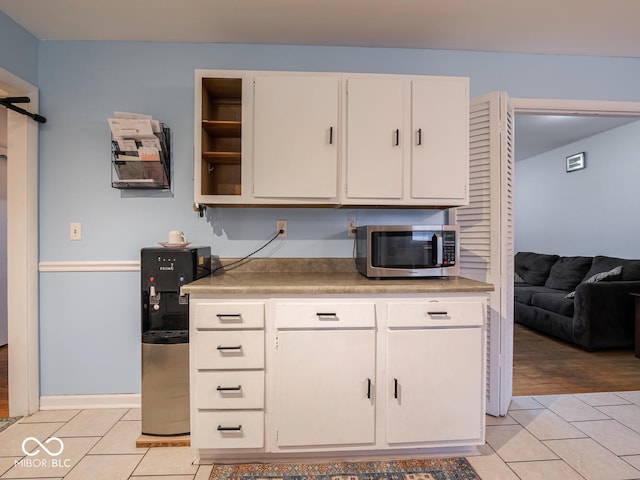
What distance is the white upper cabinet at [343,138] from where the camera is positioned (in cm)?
188

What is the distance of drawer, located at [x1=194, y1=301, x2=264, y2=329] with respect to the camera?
63.0 inches

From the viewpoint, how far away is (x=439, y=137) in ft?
6.32

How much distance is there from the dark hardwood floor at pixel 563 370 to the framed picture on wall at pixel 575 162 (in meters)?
2.47

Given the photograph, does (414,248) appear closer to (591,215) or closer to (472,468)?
(472,468)

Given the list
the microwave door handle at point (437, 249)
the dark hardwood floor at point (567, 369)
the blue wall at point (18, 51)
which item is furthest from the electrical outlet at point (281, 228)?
the dark hardwood floor at point (567, 369)

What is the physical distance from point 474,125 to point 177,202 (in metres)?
2.00

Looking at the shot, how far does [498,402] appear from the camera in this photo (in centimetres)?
209

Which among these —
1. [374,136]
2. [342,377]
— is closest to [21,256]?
[342,377]

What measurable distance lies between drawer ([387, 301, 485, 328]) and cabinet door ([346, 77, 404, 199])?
0.66 meters

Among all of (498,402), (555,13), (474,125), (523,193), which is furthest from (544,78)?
(523,193)

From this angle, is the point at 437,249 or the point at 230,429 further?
the point at 437,249

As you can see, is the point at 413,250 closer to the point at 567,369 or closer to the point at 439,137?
the point at 439,137

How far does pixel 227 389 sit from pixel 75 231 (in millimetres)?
1510

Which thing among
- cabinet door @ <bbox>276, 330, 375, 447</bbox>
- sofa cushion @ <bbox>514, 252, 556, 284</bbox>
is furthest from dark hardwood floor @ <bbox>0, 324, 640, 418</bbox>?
cabinet door @ <bbox>276, 330, 375, 447</bbox>
